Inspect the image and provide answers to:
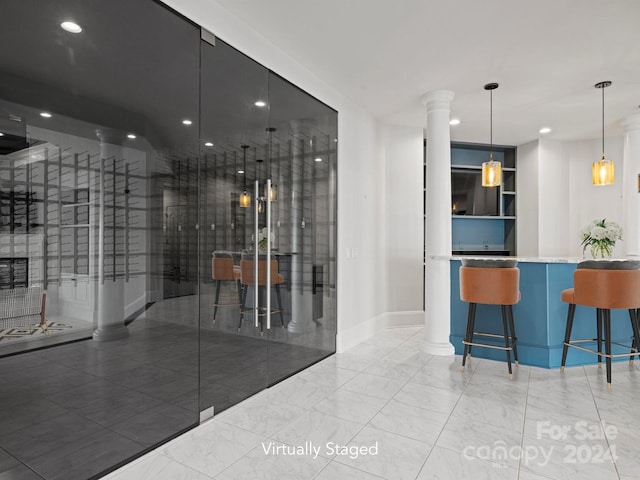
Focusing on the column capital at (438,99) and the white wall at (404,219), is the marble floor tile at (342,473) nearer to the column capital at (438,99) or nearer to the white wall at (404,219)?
the white wall at (404,219)

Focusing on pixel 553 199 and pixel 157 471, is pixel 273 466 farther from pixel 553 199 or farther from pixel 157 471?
pixel 553 199

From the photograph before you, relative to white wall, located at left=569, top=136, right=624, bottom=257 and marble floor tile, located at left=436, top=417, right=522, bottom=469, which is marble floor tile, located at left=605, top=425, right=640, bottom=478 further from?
white wall, located at left=569, top=136, right=624, bottom=257

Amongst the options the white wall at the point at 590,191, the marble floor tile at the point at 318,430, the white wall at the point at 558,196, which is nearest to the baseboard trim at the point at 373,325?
the marble floor tile at the point at 318,430

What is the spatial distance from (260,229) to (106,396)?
1.56 meters

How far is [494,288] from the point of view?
343 cm

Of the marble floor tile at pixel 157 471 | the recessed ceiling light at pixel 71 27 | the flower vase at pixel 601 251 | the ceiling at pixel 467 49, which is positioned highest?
the ceiling at pixel 467 49

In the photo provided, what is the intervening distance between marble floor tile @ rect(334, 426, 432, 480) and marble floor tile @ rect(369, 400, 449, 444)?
0.23 feet

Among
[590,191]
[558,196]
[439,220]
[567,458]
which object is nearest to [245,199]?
[439,220]

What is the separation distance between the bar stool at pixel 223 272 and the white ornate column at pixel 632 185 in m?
5.15

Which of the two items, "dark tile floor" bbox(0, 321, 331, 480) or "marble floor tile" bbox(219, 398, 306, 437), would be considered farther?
"marble floor tile" bbox(219, 398, 306, 437)

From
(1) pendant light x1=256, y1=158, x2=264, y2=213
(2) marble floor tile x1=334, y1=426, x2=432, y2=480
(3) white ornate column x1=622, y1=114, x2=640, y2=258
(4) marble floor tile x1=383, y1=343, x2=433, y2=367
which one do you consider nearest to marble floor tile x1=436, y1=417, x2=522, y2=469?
(2) marble floor tile x1=334, y1=426, x2=432, y2=480

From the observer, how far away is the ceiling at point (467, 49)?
8.83ft

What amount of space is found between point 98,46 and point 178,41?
1.86ft

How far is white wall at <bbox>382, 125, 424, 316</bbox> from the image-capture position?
5312 mm
